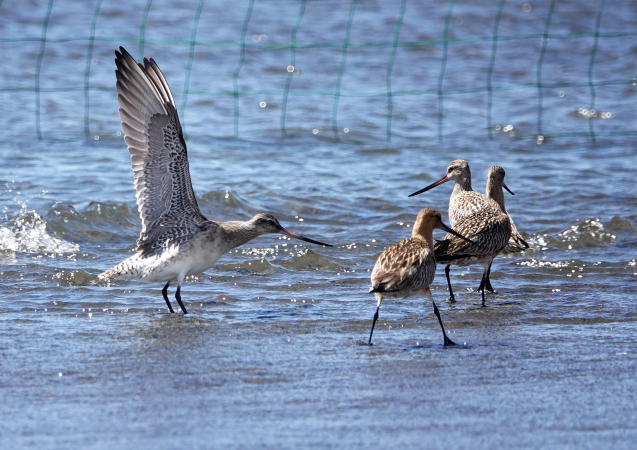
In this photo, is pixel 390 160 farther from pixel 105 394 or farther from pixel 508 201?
pixel 105 394

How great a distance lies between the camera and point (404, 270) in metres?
5.04

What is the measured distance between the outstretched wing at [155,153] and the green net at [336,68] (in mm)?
6483

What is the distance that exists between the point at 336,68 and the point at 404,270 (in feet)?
37.7

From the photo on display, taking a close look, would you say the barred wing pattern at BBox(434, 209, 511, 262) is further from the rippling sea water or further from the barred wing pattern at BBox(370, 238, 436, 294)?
the barred wing pattern at BBox(370, 238, 436, 294)

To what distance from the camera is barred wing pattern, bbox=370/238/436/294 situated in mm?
4977

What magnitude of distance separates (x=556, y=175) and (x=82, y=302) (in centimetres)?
629

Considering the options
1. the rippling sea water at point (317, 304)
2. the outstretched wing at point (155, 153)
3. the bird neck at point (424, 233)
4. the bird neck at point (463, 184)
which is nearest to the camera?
the rippling sea water at point (317, 304)

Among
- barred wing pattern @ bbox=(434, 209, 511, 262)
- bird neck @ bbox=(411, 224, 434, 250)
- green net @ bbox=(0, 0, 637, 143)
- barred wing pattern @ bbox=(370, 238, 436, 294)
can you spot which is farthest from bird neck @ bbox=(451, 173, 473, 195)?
green net @ bbox=(0, 0, 637, 143)

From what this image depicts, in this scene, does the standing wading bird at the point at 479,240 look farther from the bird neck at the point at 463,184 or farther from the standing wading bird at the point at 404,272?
the bird neck at the point at 463,184

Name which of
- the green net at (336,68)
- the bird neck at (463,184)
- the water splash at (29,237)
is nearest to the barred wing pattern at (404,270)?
the bird neck at (463,184)

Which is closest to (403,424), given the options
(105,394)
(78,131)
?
(105,394)

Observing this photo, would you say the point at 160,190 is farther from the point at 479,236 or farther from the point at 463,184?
the point at 463,184

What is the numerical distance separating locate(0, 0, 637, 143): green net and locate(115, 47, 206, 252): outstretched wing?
6.48 m

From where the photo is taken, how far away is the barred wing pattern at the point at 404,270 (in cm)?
498
